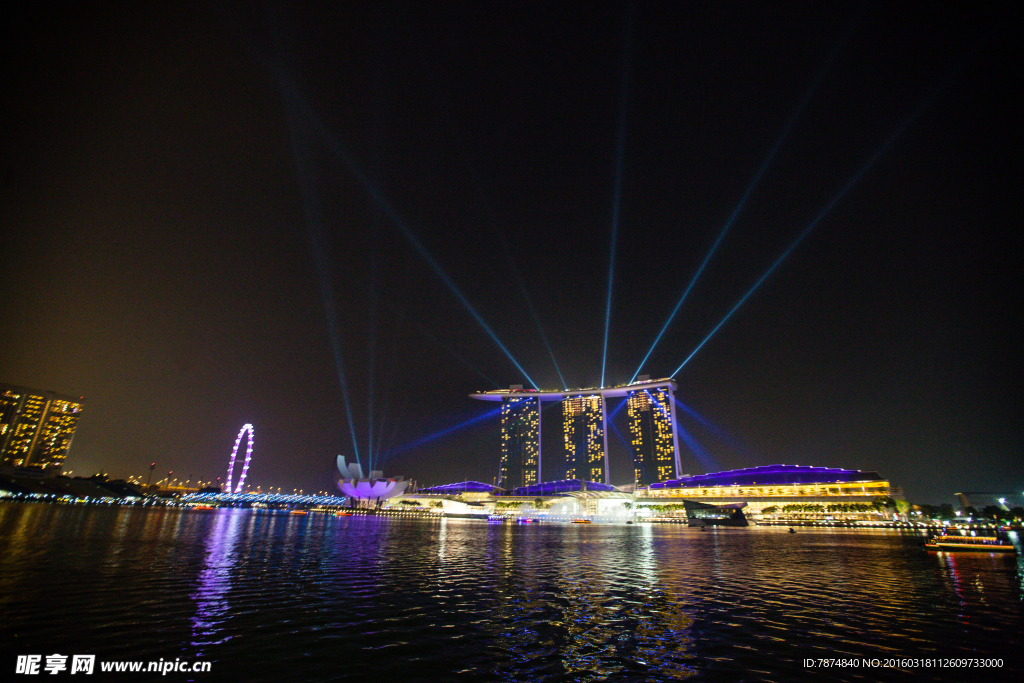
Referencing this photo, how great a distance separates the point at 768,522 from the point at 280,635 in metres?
177

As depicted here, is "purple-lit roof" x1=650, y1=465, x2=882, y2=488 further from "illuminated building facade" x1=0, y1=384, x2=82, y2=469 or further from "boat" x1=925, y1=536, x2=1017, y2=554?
"illuminated building facade" x1=0, y1=384, x2=82, y2=469

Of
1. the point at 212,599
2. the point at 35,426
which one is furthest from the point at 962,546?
the point at 35,426

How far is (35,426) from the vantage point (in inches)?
6471

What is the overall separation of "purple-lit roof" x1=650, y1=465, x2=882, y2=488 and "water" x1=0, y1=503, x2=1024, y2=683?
A: 506 feet

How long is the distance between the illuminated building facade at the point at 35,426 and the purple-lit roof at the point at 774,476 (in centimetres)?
23589

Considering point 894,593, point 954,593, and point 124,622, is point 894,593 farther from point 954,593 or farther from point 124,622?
point 124,622

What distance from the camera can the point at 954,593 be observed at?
24719mm

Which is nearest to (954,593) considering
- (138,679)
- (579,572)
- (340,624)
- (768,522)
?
(579,572)

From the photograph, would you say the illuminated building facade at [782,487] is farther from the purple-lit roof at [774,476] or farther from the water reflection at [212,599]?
the water reflection at [212,599]

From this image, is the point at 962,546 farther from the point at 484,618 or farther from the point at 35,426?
the point at 35,426

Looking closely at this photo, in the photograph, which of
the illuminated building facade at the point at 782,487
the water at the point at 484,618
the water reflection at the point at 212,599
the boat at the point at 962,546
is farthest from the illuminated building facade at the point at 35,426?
the boat at the point at 962,546

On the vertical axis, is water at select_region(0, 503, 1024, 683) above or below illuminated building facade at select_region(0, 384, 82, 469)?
below

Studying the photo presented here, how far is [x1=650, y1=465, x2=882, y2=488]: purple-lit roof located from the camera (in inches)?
6363

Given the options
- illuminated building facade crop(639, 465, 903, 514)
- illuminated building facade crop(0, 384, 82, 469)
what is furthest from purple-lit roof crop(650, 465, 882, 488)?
illuminated building facade crop(0, 384, 82, 469)
